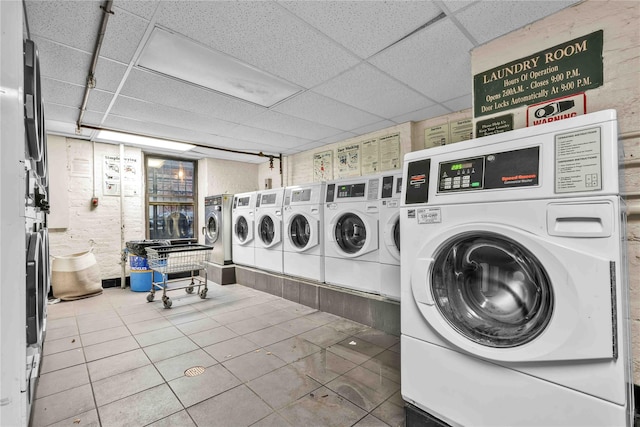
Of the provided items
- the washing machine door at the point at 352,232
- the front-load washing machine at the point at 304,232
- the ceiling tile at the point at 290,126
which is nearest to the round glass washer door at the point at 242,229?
the front-load washing machine at the point at 304,232

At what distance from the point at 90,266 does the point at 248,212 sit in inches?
92.3

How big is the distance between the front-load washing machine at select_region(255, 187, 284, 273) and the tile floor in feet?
2.80

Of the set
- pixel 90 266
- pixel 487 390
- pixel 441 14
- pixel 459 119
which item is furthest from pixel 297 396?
pixel 90 266

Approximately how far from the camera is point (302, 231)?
385 cm

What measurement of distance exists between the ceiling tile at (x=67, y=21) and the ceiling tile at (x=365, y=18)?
1241mm

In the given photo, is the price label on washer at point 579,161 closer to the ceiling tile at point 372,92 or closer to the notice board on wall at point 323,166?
the ceiling tile at point 372,92

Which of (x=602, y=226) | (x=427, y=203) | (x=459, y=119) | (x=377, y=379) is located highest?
(x=459, y=119)

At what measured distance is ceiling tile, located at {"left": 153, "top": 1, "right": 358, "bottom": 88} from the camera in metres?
1.78

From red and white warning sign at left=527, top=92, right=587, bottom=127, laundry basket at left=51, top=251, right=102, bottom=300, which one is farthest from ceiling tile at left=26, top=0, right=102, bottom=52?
laundry basket at left=51, top=251, right=102, bottom=300

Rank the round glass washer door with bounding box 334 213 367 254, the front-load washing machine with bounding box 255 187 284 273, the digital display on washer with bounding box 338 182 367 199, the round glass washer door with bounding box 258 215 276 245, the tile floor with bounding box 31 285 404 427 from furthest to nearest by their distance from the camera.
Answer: the round glass washer door with bounding box 258 215 276 245 → the front-load washing machine with bounding box 255 187 284 273 → the round glass washer door with bounding box 334 213 367 254 → the digital display on washer with bounding box 338 182 367 199 → the tile floor with bounding box 31 285 404 427

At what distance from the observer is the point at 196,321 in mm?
3098

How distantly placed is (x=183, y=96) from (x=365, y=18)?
6.85 feet

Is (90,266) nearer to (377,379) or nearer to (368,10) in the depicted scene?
(377,379)

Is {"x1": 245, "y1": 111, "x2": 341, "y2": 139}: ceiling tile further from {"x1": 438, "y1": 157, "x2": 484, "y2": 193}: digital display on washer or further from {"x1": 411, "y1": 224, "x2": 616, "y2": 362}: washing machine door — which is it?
{"x1": 411, "y1": 224, "x2": 616, "y2": 362}: washing machine door
